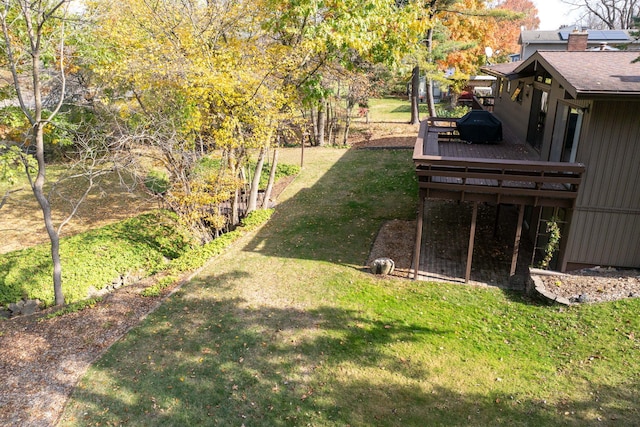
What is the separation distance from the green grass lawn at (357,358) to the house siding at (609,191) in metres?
1.65

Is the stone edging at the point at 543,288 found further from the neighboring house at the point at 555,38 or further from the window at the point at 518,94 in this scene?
the neighboring house at the point at 555,38

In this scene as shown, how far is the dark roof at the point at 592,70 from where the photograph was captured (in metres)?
8.76

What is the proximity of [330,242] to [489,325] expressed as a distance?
220 inches

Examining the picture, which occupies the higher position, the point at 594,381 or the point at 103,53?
the point at 103,53

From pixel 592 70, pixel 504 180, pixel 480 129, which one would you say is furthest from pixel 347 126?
pixel 504 180

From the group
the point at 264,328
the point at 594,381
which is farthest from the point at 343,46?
the point at 594,381

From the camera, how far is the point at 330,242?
13266mm

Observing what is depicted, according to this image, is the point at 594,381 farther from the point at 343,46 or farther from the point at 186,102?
the point at 186,102

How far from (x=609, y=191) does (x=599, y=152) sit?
0.94 metres

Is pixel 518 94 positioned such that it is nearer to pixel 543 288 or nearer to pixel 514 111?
pixel 514 111

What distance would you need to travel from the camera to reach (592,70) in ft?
33.5

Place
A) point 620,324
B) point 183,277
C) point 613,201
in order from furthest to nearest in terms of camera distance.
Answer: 1. point 183,277
2. point 613,201
3. point 620,324

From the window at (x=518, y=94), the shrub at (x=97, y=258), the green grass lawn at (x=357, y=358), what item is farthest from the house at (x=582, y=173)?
the shrub at (x=97, y=258)

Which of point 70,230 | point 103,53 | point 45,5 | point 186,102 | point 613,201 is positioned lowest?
point 70,230
